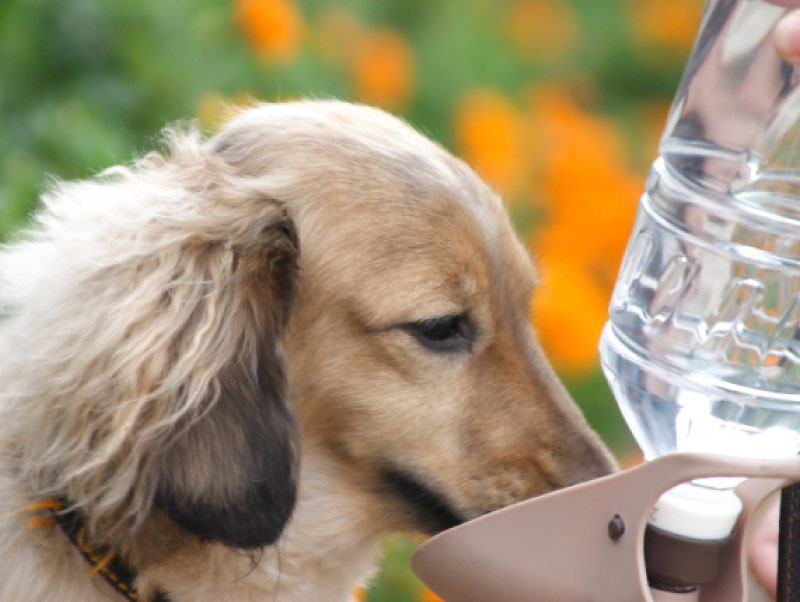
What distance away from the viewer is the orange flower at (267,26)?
15.2ft

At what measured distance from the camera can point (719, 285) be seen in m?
2.59

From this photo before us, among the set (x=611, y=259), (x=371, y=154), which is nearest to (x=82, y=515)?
(x=371, y=154)

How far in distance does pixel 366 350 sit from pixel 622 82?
516cm

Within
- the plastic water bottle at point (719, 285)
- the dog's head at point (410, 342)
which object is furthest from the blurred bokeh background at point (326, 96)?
the plastic water bottle at point (719, 285)

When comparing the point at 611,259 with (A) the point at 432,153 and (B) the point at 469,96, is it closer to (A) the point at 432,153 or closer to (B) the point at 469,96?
(B) the point at 469,96

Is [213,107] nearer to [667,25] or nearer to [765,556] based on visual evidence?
[765,556]

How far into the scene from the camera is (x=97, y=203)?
2.95m

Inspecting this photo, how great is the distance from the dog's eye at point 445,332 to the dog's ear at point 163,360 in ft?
1.06

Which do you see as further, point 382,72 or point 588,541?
point 382,72

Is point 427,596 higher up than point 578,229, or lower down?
lower down

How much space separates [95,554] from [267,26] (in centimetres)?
263

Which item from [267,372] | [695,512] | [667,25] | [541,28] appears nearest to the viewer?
[695,512]

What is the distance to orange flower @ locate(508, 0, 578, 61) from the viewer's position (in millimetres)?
6969

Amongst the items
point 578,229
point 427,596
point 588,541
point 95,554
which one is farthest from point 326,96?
point 588,541
